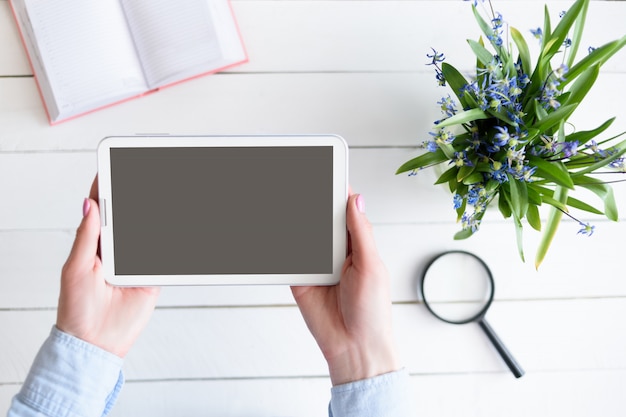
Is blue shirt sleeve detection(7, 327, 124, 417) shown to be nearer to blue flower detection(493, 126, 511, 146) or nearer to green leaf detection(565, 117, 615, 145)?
blue flower detection(493, 126, 511, 146)

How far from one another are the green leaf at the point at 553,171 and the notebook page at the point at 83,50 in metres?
0.68

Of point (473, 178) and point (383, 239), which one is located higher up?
point (473, 178)

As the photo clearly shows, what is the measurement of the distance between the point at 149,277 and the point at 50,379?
186 mm

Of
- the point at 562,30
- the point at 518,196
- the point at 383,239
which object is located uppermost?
the point at 562,30

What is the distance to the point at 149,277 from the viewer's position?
0.78 meters

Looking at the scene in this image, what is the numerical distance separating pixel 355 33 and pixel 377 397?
0.63 metres

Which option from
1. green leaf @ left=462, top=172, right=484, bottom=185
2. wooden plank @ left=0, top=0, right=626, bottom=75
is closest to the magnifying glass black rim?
green leaf @ left=462, top=172, right=484, bottom=185

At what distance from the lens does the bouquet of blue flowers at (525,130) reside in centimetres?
71

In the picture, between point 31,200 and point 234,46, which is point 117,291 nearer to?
point 31,200

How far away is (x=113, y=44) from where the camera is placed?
0.91m

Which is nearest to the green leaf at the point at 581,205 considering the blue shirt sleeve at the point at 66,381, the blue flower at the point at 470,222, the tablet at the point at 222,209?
the blue flower at the point at 470,222

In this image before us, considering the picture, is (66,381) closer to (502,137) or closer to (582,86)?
(502,137)

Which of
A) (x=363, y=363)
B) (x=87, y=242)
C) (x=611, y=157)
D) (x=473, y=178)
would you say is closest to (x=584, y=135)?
(x=611, y=157)

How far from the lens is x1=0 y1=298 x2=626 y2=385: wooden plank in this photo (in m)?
1.00
